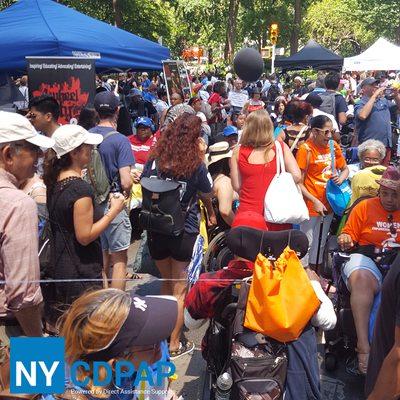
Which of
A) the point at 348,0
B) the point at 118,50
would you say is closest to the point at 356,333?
the point at 118,50

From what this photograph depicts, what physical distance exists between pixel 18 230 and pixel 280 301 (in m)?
1.26

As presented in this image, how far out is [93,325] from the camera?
1.83 meters

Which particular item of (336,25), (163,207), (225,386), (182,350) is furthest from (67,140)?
(336,25)

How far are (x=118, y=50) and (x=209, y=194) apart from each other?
182 inches

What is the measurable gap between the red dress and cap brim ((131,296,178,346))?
2.16 m

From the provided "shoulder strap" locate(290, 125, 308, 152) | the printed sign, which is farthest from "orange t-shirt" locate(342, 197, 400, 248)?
the printed sign

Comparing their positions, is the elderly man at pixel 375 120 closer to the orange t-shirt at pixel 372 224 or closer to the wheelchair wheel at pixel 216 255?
the orange t-shirt at pixel 372 224

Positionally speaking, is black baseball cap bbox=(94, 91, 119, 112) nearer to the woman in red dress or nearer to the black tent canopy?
the woman in red dress

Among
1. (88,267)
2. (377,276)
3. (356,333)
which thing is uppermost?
(88,267)

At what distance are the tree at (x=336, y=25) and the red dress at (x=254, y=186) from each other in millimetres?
53130

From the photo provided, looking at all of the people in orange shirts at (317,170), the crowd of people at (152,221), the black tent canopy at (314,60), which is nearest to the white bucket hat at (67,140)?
the crowd of people at (152,221)

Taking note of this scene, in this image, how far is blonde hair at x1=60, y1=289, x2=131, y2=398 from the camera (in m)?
1.82

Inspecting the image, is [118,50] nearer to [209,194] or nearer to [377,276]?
[209,194]

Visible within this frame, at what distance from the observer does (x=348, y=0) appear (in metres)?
55.7
